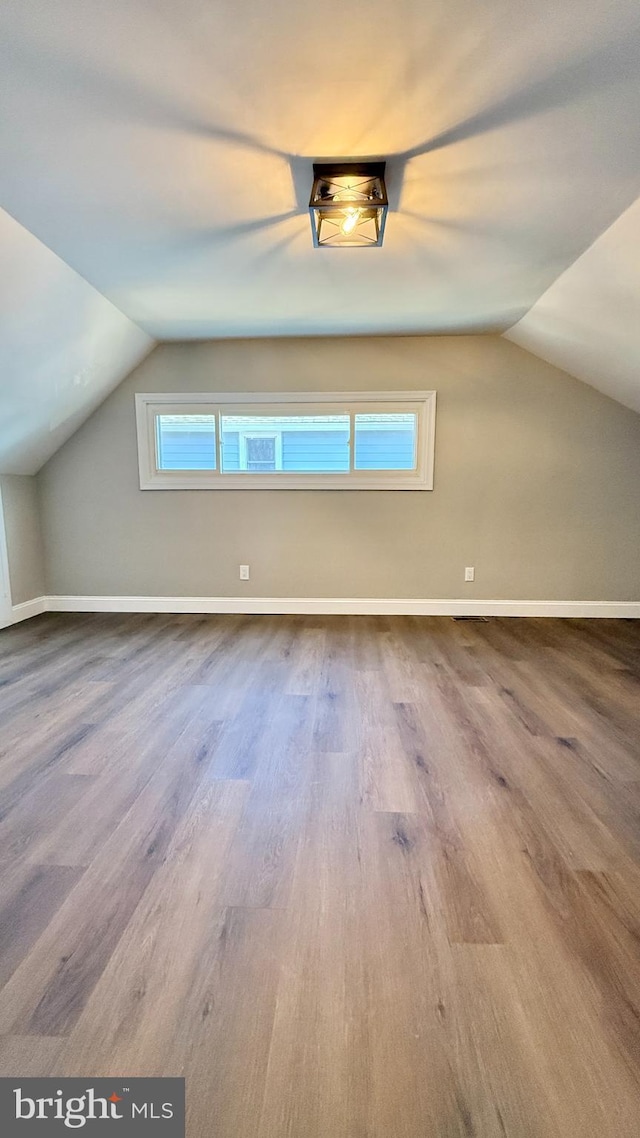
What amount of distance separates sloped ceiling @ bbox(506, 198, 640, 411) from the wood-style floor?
226cm

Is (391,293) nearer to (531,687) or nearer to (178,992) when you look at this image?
(531,687)

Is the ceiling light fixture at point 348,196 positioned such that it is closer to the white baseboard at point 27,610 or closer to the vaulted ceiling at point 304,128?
the vaulted ceiling at point 304,128

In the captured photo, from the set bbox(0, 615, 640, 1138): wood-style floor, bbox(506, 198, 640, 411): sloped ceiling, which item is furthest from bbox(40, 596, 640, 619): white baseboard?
bbox(506, 198, 640, 411): sloped ceiling

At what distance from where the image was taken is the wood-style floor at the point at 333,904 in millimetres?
1048

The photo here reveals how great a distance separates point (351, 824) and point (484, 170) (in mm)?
2611

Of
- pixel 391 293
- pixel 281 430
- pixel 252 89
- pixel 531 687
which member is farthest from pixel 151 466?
pixel 531 687

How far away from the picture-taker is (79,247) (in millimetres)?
2660

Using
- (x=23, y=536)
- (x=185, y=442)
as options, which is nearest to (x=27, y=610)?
(x=23, y=536)

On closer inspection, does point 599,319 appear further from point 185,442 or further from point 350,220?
point 185,442

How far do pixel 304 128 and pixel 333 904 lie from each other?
2610mm

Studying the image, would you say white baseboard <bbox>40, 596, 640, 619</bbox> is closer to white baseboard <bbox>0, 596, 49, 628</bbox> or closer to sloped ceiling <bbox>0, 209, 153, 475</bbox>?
white baseboard <bbox>0, 596, 49, 628</bbox>

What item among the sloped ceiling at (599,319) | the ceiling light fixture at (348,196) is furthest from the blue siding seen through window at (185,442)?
the sloped ceiling at (599,319)

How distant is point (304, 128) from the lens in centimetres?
183

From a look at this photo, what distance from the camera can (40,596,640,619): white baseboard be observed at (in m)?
4.57
